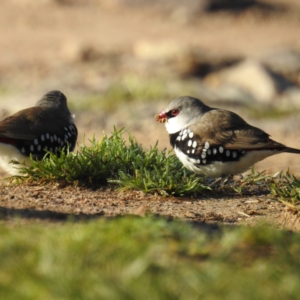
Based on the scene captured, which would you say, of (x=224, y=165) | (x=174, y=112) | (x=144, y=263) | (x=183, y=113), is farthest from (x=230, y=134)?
(x=144, y=263)

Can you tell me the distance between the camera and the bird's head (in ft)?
27.7

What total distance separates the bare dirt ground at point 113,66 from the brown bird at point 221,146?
0.31 m

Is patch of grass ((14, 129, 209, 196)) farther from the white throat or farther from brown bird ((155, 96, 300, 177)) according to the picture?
the white throat

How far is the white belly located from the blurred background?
1.93 meters

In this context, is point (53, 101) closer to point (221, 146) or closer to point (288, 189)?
point (221, 146)

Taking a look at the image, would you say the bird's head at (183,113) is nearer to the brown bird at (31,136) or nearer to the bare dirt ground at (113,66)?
the bare dirt ground at (113,66)

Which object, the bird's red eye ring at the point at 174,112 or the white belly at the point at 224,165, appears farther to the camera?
the bird's red eye ring at the point at 174,112

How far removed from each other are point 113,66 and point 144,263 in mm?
12921

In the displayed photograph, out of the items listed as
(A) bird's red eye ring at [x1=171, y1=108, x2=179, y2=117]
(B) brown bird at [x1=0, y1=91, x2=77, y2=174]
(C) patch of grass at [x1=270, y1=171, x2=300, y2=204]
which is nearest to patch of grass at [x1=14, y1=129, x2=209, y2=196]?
(B) brown bird at [x1=0, y1=91, x2=77, y2=174]

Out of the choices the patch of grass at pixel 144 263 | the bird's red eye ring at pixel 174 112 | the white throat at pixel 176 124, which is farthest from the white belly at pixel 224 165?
the patch of grass at pixel 144 263

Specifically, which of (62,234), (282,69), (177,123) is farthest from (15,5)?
(62,234)

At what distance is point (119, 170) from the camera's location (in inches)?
307

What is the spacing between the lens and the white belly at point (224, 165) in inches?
313

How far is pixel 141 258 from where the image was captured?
185 inches
